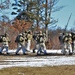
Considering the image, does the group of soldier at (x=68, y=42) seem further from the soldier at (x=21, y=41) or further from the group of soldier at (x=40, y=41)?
the soldier at (x=21, y=41)

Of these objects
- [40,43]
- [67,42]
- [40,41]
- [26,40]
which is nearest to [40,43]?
[40,43]

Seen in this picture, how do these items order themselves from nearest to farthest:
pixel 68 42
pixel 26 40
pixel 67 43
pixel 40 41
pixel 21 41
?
pixel 40 41 < pixel 21 41 < pixel 68 42 < pixel 67 43 < pixel 26 40

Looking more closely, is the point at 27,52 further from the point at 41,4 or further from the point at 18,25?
the point at 41,4

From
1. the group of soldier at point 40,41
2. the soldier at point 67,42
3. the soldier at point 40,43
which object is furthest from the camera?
the soldier at point 67,42

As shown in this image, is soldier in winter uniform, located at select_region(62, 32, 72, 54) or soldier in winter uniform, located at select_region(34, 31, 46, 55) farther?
soldier in winter uniform, located at select_region(62, 32, 72, 54)

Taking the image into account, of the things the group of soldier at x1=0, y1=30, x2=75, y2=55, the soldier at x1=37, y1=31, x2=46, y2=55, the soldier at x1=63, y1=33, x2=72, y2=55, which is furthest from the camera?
the soldier at x1=63, y1=33, x2=72, y2=55

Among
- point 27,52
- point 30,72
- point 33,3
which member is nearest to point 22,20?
point 33,3

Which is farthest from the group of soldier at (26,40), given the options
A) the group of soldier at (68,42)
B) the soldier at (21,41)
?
the group of soldier at (68,42)

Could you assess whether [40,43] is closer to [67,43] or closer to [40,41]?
[40,41]

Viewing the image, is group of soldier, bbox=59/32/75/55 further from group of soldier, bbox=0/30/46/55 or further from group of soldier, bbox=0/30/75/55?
group of soldier, bbox=0/30/46/55

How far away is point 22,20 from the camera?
54.4m

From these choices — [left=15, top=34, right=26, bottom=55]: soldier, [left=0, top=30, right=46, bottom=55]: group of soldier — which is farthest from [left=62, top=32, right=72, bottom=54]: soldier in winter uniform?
[left=15, top=34, right=26, bottom=55]: soldier

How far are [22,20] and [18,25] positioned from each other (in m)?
3.28

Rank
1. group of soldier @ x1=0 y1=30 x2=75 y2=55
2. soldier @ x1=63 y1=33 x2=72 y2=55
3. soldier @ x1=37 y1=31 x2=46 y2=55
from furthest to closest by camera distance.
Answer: soldier @ x1=63 y1=33 x2=72 y2=55, group of soldier @ x1=0 y1=30 x2=75 y2=55, soldier @ x1=37 y1=31 x2=46 y2=55
